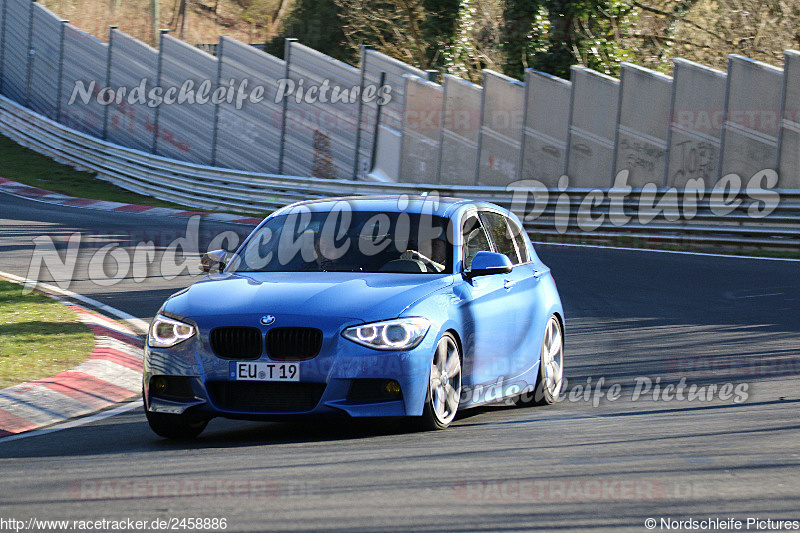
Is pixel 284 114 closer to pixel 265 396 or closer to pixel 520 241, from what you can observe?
pixel 520 241

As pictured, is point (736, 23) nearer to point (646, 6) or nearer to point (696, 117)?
point (646, 6)

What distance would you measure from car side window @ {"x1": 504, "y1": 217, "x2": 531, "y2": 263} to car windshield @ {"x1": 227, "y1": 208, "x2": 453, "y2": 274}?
1.19m

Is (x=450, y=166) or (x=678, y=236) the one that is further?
(x=450, y=166)

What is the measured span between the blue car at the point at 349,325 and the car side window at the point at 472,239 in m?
0.02

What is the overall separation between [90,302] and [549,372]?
26.1 feet

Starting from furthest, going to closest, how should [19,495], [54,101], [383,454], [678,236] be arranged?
1. [54,101]
2. [678,236]
3. [383,454]
4. [19,495]

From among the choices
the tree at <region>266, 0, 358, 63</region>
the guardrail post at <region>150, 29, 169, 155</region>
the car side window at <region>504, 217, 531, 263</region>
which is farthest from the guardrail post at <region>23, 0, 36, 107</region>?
the car side window at <region>504, 217, 531, 263</region>

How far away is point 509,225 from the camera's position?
9.48m

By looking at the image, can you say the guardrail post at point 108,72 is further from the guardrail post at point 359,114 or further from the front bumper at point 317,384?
the front bumper at point 317,384

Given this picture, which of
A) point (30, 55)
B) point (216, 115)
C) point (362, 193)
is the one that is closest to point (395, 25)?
point (216, 115)

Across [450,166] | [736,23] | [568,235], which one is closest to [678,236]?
[568,235]

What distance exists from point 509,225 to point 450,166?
1988 cm

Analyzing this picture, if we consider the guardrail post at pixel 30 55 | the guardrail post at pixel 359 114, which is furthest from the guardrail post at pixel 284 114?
the guardrail post at pixel 30 55

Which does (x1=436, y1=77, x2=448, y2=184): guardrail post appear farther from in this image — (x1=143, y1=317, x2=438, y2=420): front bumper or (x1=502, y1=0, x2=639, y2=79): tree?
(x1=143, y1=317, x2=438, y2=420): front bumper
